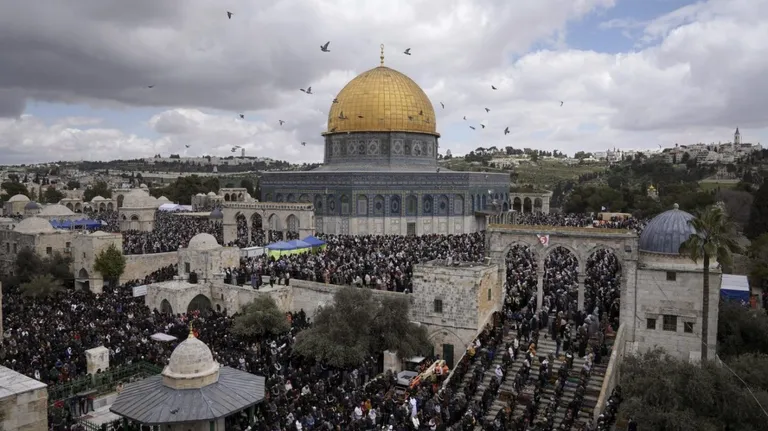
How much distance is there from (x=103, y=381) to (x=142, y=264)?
541 inches

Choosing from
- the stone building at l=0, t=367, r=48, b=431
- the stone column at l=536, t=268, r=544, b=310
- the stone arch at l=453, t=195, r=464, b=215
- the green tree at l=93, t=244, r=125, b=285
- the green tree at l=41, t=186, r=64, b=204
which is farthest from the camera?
the green tree at l=41, t=186, r=64, b=204

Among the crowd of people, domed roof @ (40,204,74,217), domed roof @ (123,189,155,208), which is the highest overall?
domed roof @ (123,189,155,208)

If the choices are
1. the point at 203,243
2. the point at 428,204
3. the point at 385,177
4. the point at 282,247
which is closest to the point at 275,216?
the point at 385,177

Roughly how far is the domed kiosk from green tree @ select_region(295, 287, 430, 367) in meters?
4.81

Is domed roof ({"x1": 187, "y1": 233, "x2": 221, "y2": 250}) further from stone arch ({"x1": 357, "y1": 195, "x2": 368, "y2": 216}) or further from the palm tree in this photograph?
the palm tree

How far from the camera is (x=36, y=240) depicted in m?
29.1

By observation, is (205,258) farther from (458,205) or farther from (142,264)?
(458,205)

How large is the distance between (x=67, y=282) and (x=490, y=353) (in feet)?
70.9

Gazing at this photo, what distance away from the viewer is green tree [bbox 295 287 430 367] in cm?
1677

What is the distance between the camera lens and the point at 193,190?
66.9 meters

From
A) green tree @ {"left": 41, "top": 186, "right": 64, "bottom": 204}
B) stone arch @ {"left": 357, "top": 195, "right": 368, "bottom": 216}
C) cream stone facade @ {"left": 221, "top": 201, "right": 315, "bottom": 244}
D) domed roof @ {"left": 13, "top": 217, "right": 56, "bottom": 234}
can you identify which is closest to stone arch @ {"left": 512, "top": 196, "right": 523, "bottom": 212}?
stone arch @ {"left": 357, "top": 195, "right": 368, "bottom": 216}

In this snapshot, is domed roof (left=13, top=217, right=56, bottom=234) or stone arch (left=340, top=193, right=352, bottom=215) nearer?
domed roof (left=13, top=217, right=56, bottom=234)

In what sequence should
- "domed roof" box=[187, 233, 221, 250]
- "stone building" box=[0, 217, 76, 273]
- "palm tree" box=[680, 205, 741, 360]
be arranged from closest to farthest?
"palm tree" box=[680, 205, 741, 360] < "domed roof" box=[187, 233, 221, 250] < "stone building" box=[0, 217, 76, 273]

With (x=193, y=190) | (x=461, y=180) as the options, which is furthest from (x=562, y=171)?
(x=461, y=180)
